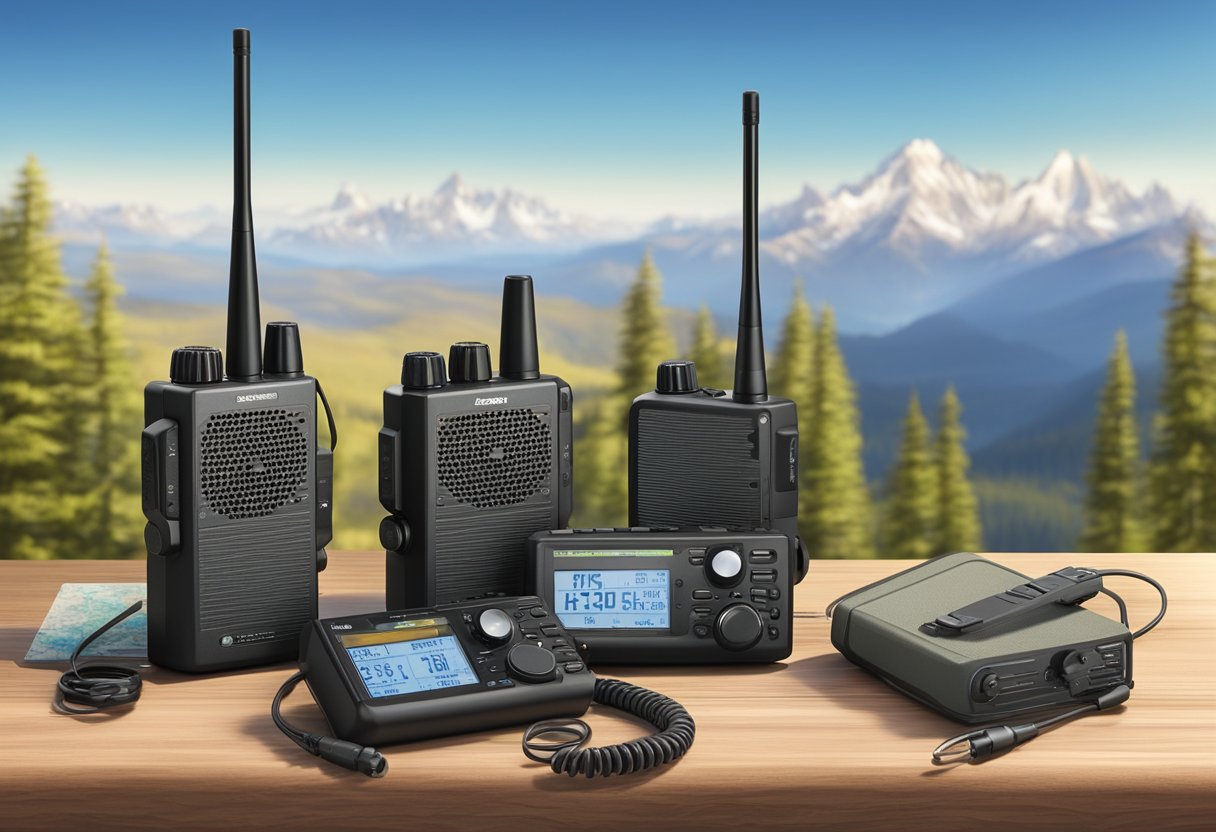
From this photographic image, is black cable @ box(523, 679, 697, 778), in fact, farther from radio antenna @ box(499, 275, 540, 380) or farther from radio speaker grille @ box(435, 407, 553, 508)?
radio antenna @ box(499, 275, 540, 380)

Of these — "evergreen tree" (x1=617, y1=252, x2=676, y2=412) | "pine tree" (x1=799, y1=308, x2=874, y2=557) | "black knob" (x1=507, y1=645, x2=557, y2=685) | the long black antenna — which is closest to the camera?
"black knob" (x1=507, y1=645, x2=557, y2=685)

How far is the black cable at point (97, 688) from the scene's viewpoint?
59.4 inches

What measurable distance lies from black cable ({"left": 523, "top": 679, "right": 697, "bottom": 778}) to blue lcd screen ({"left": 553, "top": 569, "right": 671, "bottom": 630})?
0.10 meters

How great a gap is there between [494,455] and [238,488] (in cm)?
29

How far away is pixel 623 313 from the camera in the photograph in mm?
10422

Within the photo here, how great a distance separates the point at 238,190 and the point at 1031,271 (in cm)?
1092

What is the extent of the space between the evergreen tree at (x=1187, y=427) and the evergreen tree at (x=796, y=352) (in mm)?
2810

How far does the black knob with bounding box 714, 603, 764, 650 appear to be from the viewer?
1.62 meters

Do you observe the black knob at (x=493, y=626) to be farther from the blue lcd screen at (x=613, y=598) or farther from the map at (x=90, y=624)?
the map at (x=90, y=624)

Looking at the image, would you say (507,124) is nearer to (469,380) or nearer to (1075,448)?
(1075,448)

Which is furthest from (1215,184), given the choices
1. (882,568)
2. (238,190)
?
(238,190)

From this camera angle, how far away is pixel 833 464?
11812 millimetres

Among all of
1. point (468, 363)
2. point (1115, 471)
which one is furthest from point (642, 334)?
point (468, 363)

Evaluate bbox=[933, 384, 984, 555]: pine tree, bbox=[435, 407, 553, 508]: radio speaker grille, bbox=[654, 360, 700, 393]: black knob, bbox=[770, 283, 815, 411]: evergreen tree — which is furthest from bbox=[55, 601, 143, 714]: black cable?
bbox=[933, 384, 984, 555]: pine tree
